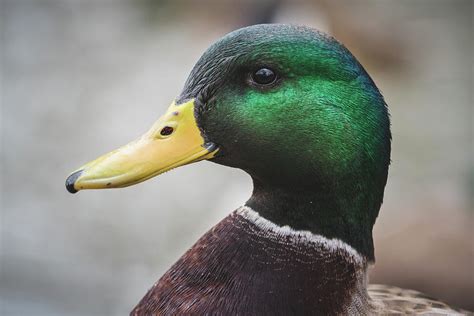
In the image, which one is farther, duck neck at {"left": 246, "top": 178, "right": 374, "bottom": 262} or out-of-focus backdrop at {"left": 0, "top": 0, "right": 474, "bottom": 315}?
out-of-focus backdrop at {"left": 0, "top": 0, "right": 474, "bottom": 315}

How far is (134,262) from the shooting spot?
4770mm

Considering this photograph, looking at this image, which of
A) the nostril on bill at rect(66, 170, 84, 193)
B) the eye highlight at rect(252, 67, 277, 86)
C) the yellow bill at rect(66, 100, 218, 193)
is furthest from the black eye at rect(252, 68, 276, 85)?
the nostril on bill at rect(66, 170, 84, 193)

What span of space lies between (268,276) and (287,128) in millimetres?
345

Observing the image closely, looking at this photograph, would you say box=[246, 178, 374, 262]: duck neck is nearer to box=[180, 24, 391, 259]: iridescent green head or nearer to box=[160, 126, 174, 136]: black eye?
box=[180, 24, 391, 259]: iridescent green head

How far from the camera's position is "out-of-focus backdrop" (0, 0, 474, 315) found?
4203 millimetres

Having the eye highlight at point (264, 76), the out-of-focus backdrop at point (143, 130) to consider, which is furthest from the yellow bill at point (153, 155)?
the out-of-focus backdrop at point (143, 130)

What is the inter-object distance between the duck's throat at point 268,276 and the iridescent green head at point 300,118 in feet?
0.15

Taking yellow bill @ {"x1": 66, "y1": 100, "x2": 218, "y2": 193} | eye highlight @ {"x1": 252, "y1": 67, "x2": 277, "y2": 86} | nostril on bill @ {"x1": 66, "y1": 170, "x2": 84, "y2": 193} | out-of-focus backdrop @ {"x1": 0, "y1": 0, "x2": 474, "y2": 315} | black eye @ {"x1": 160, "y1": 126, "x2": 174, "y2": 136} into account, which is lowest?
nostril on bill @ {"x1": 66, "y1": 170, "x2": 84, "y2": 193}

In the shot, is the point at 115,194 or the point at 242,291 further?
the point at 115,194

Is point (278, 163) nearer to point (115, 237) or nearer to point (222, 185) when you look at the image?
point (222, 185)

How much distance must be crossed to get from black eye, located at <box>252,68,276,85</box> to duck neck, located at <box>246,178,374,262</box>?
250 mm

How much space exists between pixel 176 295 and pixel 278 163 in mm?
402


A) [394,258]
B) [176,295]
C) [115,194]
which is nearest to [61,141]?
[115,194]

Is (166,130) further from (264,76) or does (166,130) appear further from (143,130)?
(143,130)
